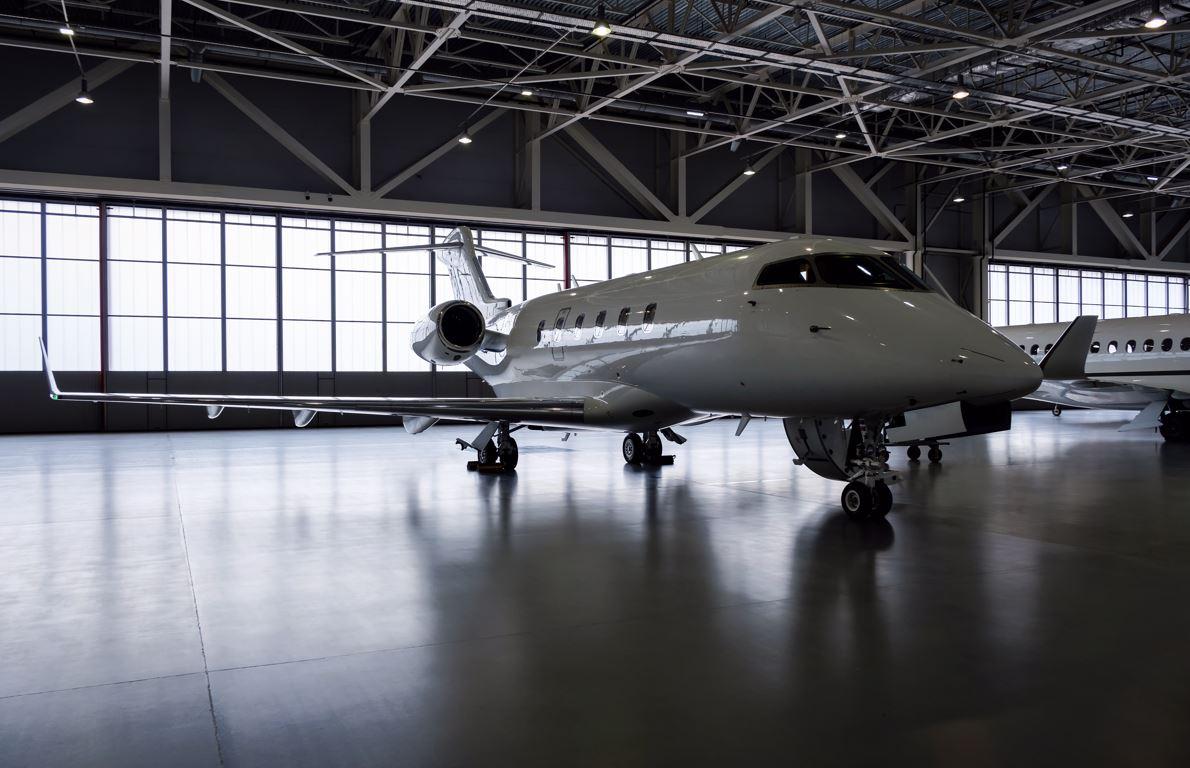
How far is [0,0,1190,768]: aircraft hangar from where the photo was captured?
3.67m

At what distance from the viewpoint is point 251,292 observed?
83.7ft

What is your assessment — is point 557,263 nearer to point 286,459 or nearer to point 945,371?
point 286,459

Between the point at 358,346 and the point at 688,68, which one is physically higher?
the point at 688,68

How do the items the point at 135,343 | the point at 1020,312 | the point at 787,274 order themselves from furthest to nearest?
the point at 1020,312 → the point at 135,343 → the point at 787,274

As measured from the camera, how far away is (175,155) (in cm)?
2322

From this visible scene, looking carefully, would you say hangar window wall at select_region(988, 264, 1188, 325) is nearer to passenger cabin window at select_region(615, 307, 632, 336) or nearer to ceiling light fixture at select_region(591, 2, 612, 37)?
ceiling light fixture at select_region(591, 2, 612, 37)

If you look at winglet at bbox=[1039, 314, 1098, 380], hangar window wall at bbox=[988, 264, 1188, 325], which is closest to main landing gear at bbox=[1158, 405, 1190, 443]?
winglet at bbox=[1039, 314, 1098, 380]

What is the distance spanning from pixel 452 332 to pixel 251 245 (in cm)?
1443

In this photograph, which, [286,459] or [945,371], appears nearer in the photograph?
[945,371]

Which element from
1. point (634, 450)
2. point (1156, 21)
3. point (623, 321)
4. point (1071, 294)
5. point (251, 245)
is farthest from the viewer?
point (1071, 294)

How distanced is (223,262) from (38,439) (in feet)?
23.0

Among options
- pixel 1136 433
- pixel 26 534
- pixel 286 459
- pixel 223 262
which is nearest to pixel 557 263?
pixel 223 262

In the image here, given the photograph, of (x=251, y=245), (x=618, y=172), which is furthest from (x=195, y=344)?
(x=618, y=172)

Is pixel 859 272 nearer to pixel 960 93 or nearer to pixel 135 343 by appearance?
pixel 960 93
